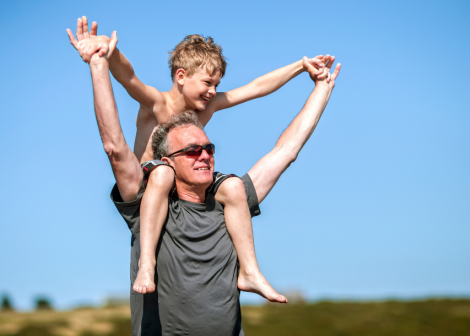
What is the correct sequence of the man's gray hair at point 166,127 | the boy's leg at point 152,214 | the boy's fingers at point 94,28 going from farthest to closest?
1. the man's gray hair at point 166,127
2. the boy's fingers at point 94,28
3. the boy's leg at point 152,214

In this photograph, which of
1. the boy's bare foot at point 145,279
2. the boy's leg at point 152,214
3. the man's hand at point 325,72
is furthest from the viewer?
the man's hand at point 325,72

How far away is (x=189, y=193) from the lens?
14.8 feet

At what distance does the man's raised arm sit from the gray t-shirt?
18 cm

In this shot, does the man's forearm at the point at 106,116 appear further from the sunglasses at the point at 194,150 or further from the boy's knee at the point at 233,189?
the boy's knee at the point at 233,189

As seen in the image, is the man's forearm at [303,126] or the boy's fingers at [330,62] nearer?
the man's forearm at [303,126]

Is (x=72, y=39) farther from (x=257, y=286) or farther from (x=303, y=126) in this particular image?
(x=257, y=286)

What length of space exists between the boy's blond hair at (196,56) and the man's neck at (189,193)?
1301 millimetres

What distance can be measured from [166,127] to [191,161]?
0.44 metres

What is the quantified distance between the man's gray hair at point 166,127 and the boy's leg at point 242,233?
0.56 m

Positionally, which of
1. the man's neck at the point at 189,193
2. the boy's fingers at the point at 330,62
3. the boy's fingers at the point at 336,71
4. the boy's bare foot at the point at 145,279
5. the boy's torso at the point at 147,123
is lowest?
the boy's bare foot at the point at 145,279

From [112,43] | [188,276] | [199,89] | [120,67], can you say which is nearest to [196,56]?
[199,89]

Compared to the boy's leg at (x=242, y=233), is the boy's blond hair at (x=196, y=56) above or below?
above

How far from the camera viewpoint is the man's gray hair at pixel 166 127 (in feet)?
15.3

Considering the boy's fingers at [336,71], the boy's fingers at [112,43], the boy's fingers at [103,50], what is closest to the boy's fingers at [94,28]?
the boy's fingers at [112,43]
